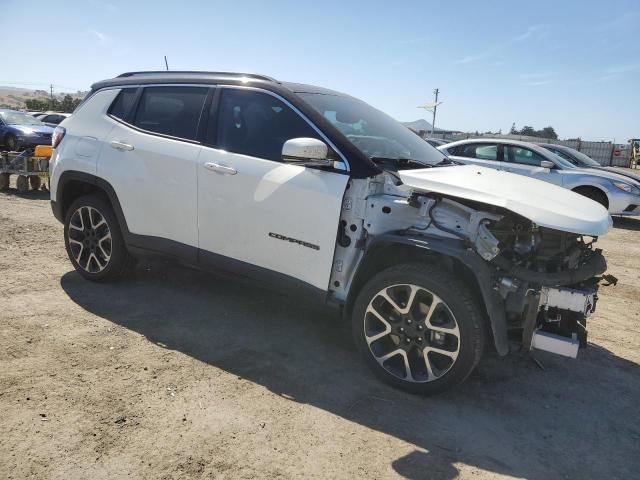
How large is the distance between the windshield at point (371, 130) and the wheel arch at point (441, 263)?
0.68 metres

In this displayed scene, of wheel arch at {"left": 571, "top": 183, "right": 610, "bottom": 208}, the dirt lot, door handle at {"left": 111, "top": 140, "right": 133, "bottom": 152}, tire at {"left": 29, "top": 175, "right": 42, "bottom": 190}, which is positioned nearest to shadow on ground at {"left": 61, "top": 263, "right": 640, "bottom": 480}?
the dirt lot

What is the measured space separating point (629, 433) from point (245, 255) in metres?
2.69

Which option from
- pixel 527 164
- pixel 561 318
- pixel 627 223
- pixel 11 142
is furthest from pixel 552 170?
pixel 11 142

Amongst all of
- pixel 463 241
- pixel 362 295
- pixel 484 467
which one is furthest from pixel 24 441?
pixel 463 241

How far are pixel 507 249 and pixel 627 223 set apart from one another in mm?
9351

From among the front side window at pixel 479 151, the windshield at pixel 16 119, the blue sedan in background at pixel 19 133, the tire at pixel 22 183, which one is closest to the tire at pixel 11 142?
the blue sedan in background at pixel 19 133

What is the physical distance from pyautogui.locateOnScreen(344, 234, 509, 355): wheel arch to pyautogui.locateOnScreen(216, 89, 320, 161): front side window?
0.93 meters

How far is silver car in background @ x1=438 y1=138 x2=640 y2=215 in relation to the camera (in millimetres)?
10000

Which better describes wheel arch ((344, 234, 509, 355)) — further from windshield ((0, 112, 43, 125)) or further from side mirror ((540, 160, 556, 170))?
windshield ((0, 112, 43, 125))

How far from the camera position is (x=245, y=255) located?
370cm

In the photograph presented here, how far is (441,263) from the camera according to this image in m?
3.26

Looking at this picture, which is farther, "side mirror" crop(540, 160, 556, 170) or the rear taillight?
"side mirror" crop(540, 160, 556, 170)

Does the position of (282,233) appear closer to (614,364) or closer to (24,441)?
(24,441)

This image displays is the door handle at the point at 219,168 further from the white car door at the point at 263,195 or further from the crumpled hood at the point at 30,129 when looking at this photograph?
the crumpled hood at the point at 30,129
